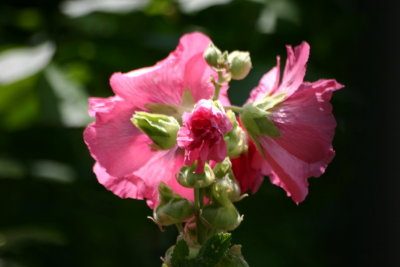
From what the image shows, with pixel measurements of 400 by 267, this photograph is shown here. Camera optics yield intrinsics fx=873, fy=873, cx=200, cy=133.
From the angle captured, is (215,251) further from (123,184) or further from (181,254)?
(123,184)

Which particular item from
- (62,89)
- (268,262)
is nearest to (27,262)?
(62,89)

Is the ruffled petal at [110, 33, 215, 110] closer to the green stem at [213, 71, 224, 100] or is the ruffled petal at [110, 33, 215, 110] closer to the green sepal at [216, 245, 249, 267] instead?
the green stem at [213, 71, 224, 100]

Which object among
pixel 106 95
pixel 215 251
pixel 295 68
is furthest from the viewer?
pixel 106 95

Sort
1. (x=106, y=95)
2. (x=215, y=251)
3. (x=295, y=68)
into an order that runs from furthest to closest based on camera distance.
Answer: (x=106, y=95) < (x=295, y=68) < (x=215, y=251)

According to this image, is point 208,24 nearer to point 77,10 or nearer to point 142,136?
point 77,10

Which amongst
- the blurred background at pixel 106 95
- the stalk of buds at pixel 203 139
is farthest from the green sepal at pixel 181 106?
the blurred background at pixel 106 95

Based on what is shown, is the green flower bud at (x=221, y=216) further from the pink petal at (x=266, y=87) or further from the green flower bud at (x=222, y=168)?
the pink petal at (x=266, y=87)

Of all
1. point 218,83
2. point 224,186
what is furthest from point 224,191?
point 218,83
